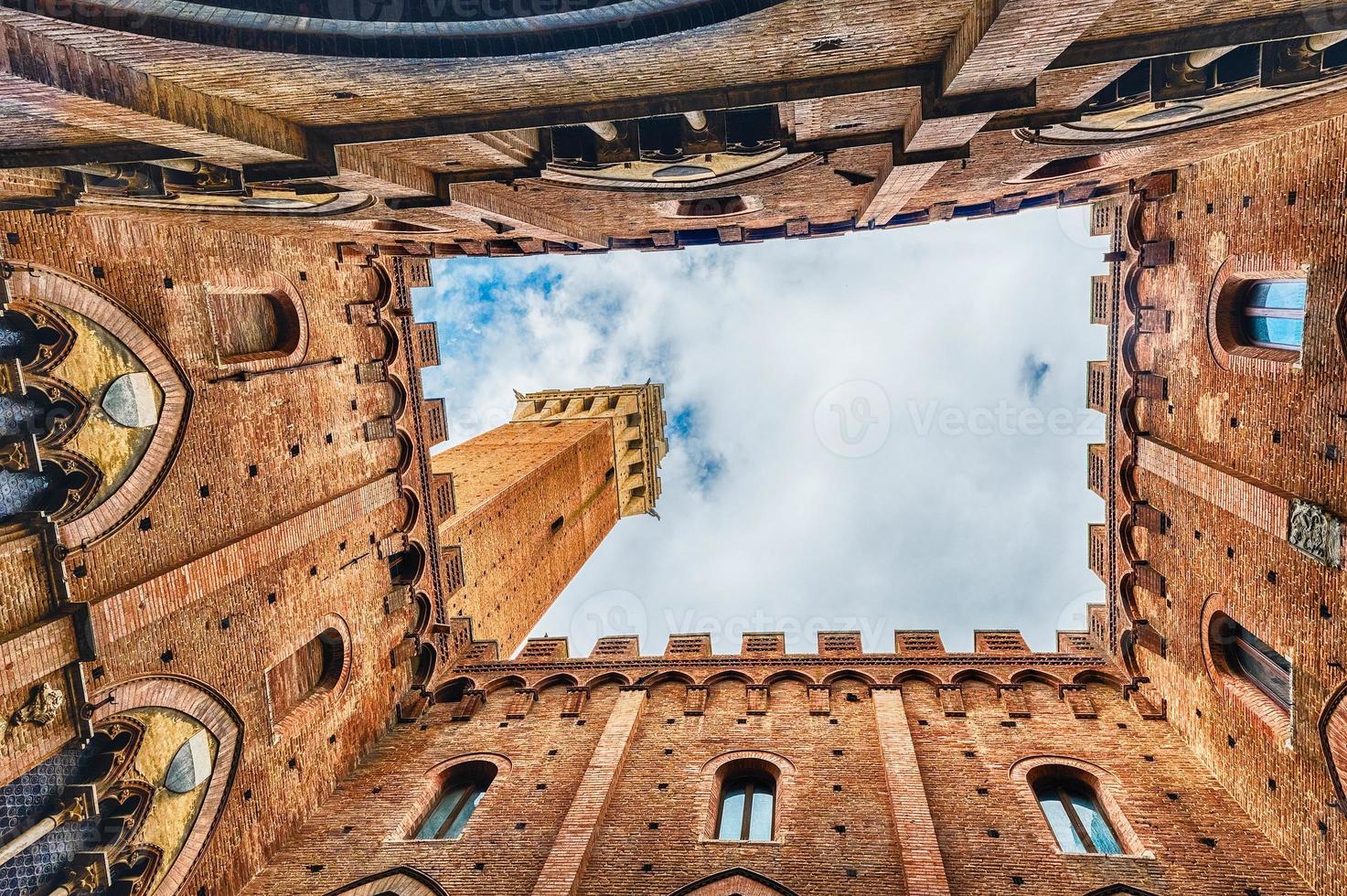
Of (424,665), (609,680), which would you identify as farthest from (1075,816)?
(424,665)

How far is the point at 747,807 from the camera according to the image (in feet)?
39.9

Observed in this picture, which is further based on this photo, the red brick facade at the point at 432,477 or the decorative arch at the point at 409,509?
the decorative arch at the point at 409,509

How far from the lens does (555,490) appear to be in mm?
27203

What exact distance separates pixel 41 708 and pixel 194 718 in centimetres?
244

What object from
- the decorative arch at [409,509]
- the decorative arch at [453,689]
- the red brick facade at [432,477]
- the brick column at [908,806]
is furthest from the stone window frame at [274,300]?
the brick column at [908,806]

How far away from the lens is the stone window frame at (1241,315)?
922 cm

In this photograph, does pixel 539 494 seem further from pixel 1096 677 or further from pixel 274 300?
pixel 1096 677

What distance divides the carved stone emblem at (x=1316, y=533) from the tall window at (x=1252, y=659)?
2.68 metres

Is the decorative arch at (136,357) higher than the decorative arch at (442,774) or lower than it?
higher

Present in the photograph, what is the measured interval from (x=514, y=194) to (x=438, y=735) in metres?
11.1

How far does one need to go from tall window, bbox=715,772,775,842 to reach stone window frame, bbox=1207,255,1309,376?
→ 1023 centimetres

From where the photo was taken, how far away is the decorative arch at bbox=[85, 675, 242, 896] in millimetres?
8961

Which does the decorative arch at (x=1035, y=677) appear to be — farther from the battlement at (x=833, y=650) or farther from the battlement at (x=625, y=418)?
the battlement at (x=625, y=418)

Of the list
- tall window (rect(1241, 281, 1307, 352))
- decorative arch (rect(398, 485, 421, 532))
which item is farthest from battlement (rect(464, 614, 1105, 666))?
tall window (rect(1241, 281, 1307, 352))
